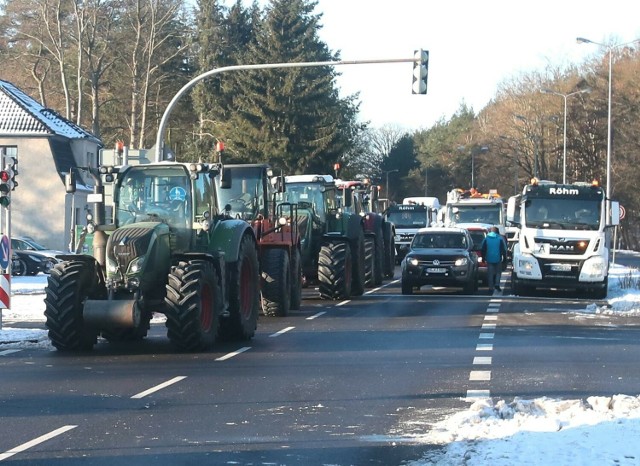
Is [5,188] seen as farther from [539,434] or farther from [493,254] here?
[493,254]

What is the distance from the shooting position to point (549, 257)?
29.3 metres

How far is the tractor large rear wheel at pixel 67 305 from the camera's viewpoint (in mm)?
16047

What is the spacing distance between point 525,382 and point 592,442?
4488 mm

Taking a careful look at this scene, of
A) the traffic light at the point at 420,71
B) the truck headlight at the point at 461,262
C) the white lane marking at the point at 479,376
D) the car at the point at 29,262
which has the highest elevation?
the traffic light at the point at 420,71

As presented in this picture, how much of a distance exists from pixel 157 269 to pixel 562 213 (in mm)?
15791

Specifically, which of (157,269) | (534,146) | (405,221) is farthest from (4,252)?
(534,146)

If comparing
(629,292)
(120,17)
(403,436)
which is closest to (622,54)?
(120,17)

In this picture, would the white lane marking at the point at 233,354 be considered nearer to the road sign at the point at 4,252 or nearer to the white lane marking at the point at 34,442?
the road sign at the point at 4,252

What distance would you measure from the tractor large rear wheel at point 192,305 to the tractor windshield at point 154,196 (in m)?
1.16

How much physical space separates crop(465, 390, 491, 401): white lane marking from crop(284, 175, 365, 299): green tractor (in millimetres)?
13945

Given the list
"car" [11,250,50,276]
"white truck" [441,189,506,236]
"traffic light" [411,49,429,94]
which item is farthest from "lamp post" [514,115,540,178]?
"traffic light" [411,49,429,94]

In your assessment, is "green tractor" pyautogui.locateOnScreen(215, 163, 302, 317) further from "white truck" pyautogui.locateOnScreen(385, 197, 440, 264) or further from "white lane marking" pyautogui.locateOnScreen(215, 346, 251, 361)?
"white truck" pyautogui.locateOnScreen(385, 197, 440, 264)

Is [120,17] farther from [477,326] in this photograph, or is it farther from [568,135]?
[477,326]

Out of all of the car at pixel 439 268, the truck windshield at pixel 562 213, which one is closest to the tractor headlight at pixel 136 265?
the car at pixel 439 268
